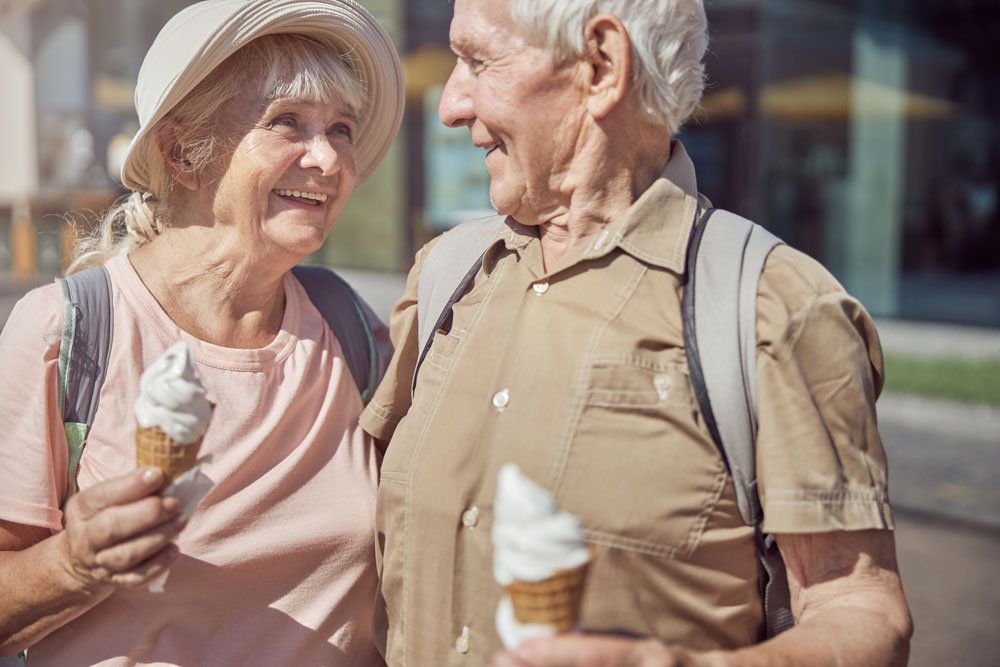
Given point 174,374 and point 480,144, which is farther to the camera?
point 480,144

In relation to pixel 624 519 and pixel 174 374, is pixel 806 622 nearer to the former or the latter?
pixel 624 519

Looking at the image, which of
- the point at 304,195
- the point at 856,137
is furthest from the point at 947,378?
the point at 304,195

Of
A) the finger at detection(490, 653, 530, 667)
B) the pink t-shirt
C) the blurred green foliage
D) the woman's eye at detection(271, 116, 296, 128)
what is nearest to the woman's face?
the woman's eye at detection(271, 116, 296, 128)

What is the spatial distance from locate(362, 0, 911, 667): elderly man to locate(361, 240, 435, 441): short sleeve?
7.8 inches

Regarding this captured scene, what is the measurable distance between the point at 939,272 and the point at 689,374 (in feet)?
36.6

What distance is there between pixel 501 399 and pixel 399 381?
1.52ft

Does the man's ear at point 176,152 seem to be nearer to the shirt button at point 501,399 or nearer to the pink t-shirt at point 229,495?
the pink t-shirt at point 229,495

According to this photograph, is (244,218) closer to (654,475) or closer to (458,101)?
(458,101)

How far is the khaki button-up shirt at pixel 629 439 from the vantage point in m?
1.62

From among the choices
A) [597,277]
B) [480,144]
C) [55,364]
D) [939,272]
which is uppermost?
[480,144]

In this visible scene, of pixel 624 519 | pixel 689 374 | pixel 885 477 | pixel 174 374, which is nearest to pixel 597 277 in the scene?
pixel 689 374

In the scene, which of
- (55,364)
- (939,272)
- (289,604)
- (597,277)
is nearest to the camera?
(597,277)

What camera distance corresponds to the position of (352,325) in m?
2.54

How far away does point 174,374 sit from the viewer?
1.73 m
